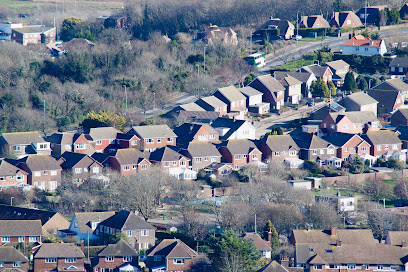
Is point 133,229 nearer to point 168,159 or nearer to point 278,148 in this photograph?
point 168,159

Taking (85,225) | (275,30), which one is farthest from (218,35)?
(85,225)

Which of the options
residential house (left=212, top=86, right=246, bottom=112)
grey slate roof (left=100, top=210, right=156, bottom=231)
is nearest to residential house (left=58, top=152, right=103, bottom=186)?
grey slate roof (left=100, top=210, right=156, bottom=231)

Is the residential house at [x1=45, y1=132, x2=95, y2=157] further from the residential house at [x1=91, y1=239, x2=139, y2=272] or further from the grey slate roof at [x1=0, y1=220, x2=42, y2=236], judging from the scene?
A: the residential house at [x1=91, y1=239, x2=139, y2=272]

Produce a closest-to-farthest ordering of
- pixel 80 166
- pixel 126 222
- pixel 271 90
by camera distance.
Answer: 1. pixel 126 222
2. pixel 80 166
3. pixel 271 90

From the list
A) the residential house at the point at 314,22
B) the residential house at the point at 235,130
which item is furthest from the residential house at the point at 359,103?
the residential house at the point at 314,22

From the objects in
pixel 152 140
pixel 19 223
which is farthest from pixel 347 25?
pixel 19 223

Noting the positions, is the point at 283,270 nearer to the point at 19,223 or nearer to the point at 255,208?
the point at 255,208
